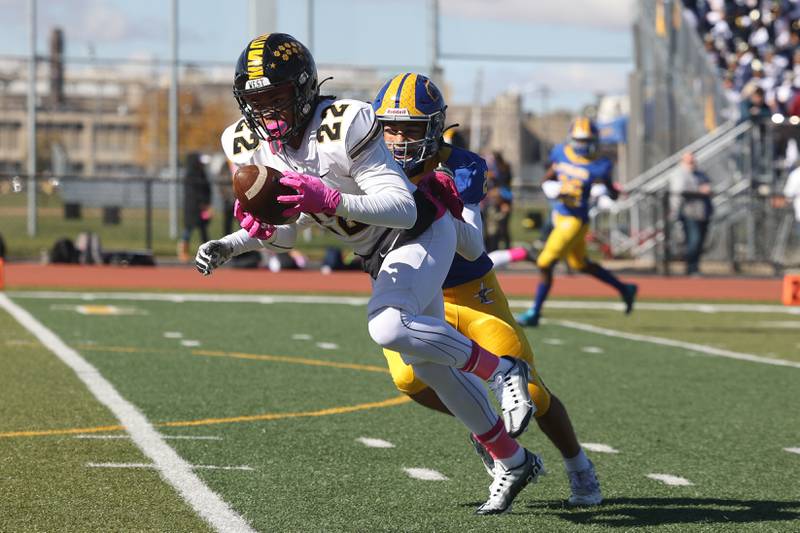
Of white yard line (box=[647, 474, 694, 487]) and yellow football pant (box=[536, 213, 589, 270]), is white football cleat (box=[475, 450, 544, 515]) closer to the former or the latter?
white yard line (box=[647, 474, 694, 487])

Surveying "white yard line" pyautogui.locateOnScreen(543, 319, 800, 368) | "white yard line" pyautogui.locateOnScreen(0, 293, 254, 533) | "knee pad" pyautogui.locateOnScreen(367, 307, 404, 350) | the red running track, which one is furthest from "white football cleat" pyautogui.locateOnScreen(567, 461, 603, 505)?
the red running track

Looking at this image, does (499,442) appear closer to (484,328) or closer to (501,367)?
(501,367)

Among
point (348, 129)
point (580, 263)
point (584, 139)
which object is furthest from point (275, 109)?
point (584, 139)

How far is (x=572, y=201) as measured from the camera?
12.2m

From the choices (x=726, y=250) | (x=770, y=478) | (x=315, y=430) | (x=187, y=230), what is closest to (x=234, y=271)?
(x=187, y=230)

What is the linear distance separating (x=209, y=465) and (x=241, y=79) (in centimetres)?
183

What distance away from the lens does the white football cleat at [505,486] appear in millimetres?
4949

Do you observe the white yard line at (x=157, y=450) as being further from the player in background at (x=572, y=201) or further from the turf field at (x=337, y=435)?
the player in background at (x=572, y=201)

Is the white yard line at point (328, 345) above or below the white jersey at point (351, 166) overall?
below

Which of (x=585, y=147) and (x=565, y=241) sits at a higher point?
(x=585, y=147)

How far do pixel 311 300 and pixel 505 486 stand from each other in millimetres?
10188

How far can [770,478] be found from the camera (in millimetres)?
5883

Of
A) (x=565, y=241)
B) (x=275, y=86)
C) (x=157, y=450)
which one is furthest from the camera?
(x=565, y=241)

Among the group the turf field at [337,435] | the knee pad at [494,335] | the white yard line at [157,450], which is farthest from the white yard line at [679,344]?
the knee pad at [494,335]
